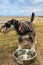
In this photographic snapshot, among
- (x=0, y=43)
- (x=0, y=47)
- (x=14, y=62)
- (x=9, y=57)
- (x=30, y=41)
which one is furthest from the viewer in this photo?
(x=0, y=43)

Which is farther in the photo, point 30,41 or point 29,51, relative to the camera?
point 30,41

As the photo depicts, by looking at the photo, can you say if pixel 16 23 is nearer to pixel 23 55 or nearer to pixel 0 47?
pixel 23 55

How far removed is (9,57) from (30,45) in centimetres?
103

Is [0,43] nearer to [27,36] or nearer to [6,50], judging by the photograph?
[6,50]

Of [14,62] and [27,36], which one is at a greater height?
[27,36]

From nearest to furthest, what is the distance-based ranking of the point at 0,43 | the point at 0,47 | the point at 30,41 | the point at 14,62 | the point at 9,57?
the point at 14,62, the point at 9,57, the point at 30,41, the point at 0,47, the point at 0,43

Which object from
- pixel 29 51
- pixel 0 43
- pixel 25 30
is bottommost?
pixel 0 43

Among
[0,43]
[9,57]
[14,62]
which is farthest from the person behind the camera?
[0,43]

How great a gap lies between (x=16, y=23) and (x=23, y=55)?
952 millimetres

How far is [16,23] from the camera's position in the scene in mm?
5594

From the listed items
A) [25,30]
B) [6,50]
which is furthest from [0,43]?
[25,30]

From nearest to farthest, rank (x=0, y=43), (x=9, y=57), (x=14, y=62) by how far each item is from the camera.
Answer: (x=14, y=62), (x=9, y=57), (x=0, y=43)

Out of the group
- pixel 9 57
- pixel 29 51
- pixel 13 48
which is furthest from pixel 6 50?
pixel 29 51

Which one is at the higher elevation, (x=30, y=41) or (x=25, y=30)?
(x=25, y=30)
